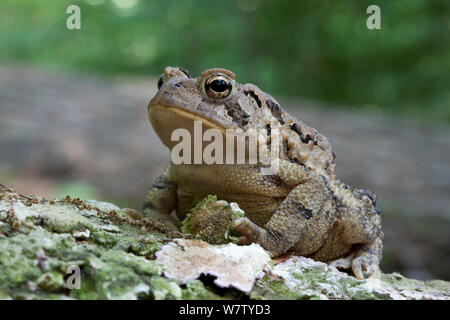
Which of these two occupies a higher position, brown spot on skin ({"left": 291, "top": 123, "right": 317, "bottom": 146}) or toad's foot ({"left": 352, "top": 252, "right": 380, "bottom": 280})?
brown spot on skin ({"left": 291, "top": 123, "right": 317, "bottom": 146})

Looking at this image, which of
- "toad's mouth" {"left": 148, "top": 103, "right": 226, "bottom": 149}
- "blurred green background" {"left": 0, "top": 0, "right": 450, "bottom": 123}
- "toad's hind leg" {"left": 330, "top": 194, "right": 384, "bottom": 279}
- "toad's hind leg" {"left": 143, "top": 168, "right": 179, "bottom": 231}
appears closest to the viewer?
"toad's mouth" {"left": 148, "top": 103, "right": 226, "bottom": 149}

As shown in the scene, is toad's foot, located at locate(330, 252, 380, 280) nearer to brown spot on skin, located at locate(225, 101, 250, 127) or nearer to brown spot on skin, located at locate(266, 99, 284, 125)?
brown spot on skin, located at locate(266, 99, 284, 125)

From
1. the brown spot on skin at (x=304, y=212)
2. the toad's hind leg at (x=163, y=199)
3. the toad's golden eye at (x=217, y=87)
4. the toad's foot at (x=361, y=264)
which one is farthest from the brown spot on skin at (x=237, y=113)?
the toad's foot at (x=361, y=264)

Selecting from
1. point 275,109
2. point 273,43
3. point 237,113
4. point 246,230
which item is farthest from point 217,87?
point 273,43

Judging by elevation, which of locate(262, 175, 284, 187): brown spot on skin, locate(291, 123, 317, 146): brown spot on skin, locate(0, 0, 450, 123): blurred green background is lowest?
locate(262, 175, 284, 187): brown spot on skin

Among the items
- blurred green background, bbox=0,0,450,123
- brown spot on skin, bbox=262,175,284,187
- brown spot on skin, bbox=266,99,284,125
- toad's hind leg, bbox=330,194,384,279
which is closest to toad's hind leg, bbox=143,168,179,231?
brown spot on skin, bbox=262,175,284,187
